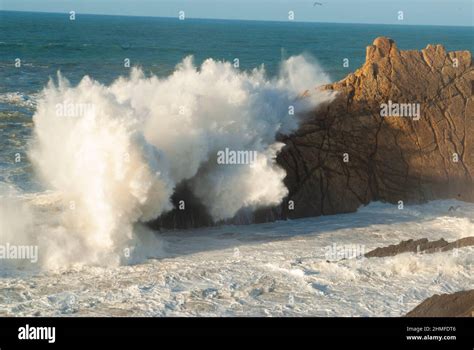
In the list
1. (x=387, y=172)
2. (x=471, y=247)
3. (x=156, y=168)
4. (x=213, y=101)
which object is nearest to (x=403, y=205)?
(x=387, y=172)

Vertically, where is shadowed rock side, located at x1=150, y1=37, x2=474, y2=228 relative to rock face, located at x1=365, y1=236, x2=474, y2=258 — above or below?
above

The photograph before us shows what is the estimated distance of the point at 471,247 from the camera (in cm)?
1320

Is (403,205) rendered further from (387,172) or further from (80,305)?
(80,305)

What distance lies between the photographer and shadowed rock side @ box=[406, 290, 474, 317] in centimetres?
988

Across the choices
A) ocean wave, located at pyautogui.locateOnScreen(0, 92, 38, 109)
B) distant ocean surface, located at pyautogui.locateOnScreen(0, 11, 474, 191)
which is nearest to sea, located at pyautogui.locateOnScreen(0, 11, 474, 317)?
distant ocean surface, located at pyautogui.locateOnScreen(0, 11, 474, 191)

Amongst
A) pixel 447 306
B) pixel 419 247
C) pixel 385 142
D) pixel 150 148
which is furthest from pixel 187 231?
pixel 447 306

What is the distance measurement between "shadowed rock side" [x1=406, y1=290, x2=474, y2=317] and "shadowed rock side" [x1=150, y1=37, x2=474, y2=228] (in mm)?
5127

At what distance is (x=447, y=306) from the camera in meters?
10.2

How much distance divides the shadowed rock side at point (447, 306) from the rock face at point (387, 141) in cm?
520

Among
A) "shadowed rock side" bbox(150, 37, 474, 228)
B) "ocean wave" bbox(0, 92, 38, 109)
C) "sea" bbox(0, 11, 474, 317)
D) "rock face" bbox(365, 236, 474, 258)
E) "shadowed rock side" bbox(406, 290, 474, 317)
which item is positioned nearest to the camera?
"shadowed rock side" bbox(406, 290, 474, 317)

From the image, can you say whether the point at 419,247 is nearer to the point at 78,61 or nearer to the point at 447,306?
the point at 447,306

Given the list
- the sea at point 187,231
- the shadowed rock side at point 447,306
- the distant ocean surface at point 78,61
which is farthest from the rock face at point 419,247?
the distant ocean surface at point 78,61

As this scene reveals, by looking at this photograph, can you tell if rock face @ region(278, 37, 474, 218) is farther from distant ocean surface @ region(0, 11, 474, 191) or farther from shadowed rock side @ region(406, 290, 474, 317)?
distant ocean surface @ region(0, 11, 474, 191)

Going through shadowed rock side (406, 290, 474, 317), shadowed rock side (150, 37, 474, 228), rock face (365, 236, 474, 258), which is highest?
shadowed rock side (150, 37, 474, 228)
